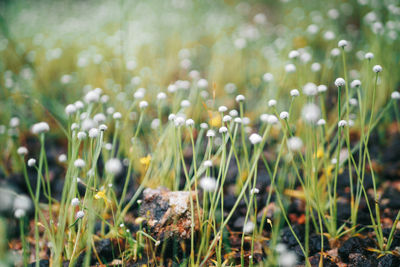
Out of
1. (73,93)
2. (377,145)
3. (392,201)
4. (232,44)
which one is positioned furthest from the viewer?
(232,44)

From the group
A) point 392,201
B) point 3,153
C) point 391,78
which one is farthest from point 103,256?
point 391,78

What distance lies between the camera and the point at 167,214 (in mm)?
1212

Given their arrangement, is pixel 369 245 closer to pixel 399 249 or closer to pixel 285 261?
pixel 399 249

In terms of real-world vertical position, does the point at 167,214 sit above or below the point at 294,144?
below

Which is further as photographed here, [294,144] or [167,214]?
[167,214]

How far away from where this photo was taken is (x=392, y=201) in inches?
56.7

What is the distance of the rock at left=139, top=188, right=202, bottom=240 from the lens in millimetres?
1186

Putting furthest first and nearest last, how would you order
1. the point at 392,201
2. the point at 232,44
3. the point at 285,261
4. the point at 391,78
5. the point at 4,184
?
the point at 232,44 < the point at 391,78 < the point at 4,184 < the point at 392,201 < the point at 285,261

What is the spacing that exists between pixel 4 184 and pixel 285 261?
1.73 m

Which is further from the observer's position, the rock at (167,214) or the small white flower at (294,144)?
the rock at (167,214)

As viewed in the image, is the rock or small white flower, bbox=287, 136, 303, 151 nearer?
small white flower, bbox=287, 136, 303, 151

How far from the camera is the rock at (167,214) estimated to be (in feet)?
3.89

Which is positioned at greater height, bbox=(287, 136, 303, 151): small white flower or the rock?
bbox=(287, 136, 303, 151): small white flower

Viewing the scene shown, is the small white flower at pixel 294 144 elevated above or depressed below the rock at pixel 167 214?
above
